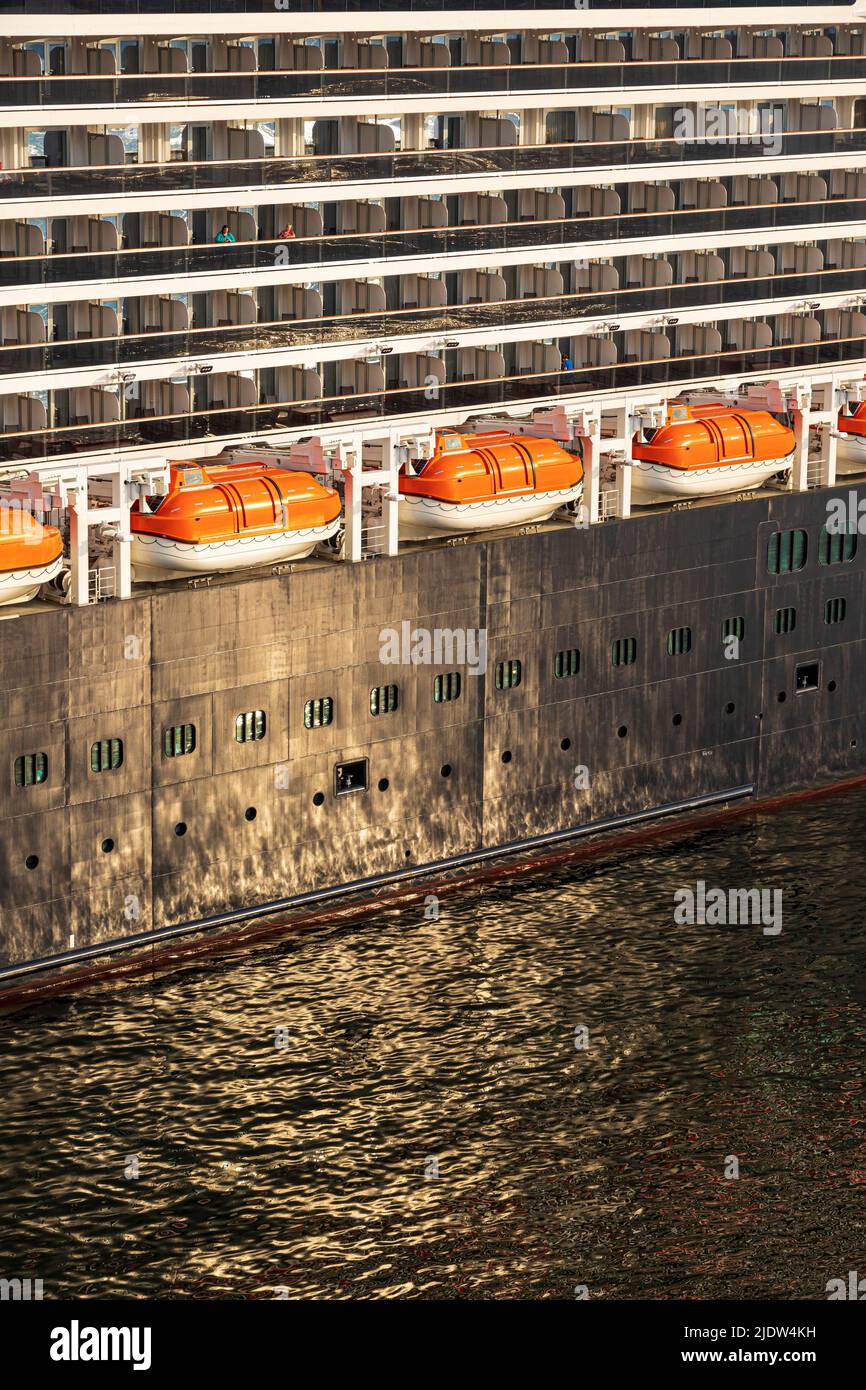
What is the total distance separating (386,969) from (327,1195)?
8203 mm

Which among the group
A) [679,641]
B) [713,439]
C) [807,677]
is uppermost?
[713,439]

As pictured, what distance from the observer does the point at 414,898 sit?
171ft

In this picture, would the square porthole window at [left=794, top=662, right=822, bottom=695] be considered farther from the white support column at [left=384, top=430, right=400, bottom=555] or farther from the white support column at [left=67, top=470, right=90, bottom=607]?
the white support column at [left=67, top=470, right=90, bottom=607]

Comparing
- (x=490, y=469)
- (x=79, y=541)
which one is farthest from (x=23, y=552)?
(x=490, y=469)

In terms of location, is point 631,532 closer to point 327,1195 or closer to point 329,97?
point 329,97

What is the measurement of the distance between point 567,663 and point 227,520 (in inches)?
339

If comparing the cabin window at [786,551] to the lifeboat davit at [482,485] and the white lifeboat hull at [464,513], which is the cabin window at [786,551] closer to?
the lifeboat davit at [482,485]

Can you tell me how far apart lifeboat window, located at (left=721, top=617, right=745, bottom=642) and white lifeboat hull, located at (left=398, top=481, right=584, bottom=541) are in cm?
497

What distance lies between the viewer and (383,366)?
5259 cm

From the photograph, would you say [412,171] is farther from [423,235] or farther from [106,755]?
[106,755]
